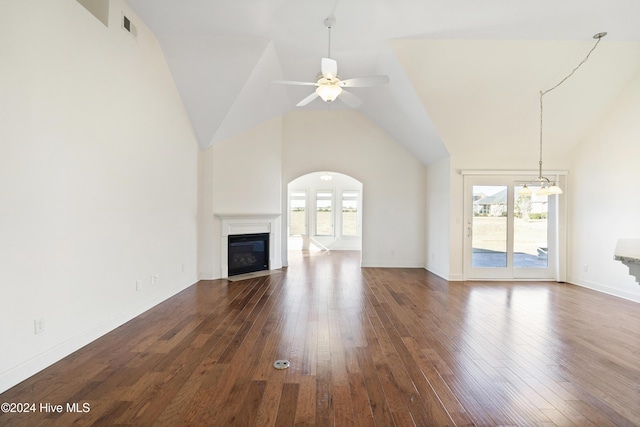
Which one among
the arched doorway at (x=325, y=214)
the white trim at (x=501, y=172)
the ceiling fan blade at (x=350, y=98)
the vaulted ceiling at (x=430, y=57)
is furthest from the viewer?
the arched doorway at (x=325, y=214)

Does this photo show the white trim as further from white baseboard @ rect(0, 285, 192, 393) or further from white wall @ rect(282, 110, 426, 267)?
white baseboard @ rect(0, 285, 192, 393)

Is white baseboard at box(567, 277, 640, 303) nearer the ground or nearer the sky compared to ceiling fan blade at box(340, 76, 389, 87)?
nearer the ground

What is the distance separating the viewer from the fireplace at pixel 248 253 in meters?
5.97

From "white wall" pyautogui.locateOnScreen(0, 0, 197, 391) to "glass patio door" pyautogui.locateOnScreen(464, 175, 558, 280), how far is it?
5739 mm

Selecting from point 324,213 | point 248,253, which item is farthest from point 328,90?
point 324,213

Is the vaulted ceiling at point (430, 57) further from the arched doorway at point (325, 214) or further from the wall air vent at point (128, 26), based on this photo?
the arched doorway at point (325, 214)

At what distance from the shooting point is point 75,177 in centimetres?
271

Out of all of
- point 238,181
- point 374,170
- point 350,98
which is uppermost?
point 350,98

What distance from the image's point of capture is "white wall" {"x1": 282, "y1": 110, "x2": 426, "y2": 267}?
23.1ft

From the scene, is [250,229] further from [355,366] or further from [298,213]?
[298,213]

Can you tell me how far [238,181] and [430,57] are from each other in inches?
163

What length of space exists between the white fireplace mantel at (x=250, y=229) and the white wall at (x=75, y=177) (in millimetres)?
1518

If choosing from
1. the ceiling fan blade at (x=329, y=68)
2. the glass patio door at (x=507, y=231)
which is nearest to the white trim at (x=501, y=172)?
the glass patio door at (x=507, y=231)

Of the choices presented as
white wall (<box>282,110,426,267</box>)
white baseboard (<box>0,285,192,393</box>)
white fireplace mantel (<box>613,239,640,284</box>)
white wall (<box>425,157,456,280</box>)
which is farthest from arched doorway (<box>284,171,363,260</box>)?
white fireplace mantel (<box>613,239,640,284</box>)
